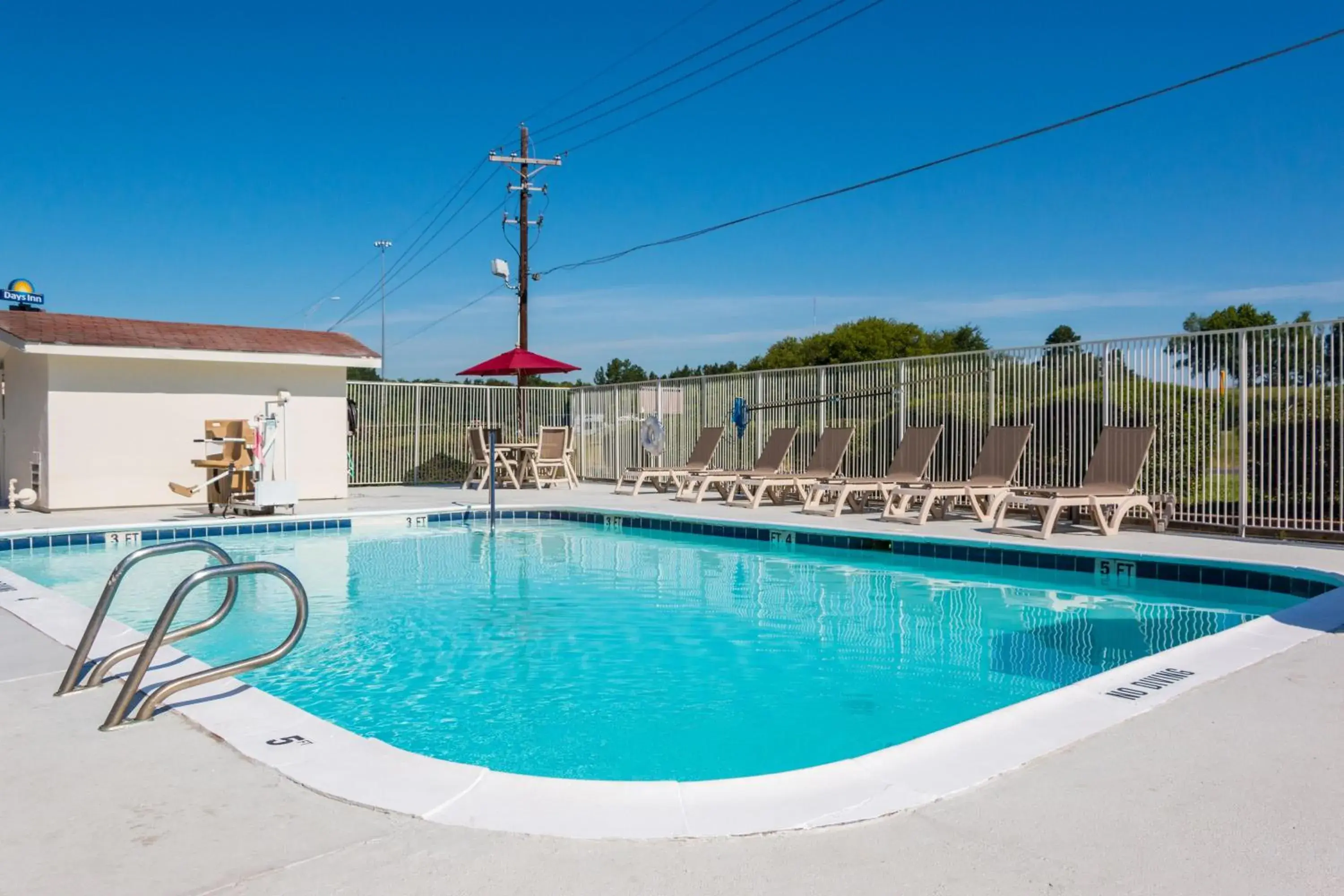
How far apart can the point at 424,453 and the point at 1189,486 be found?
1296 centimetres

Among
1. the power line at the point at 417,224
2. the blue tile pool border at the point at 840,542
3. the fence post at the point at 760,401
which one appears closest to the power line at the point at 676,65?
the power line at the point at 417,224

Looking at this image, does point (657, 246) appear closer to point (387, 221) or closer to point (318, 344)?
point (318, 344)

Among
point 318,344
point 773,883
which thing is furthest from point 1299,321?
point 318,344

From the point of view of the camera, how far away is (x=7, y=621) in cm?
495

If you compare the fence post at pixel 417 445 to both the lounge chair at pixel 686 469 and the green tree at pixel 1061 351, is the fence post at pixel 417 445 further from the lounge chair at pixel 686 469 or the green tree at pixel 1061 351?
the green tree at pixel 1061 351

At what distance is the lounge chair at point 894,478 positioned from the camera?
11.1m

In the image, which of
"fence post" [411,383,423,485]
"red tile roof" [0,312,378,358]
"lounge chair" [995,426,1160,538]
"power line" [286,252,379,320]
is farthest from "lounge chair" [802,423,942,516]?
"power line" [286,252,379,320]

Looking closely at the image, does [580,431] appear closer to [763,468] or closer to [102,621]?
[763,468]

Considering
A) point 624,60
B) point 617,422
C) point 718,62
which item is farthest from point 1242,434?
point 624,60

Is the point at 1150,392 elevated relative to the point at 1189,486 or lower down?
elevated

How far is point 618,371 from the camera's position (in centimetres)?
7200

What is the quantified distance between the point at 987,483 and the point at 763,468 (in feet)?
12.1

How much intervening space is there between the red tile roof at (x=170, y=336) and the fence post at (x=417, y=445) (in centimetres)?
268

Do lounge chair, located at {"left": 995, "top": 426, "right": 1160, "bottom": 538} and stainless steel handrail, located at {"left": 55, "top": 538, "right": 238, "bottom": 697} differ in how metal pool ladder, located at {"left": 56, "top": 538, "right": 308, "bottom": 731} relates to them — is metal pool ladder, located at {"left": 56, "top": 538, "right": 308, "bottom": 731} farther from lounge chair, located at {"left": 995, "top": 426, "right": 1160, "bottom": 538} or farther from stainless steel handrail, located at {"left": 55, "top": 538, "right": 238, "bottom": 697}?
lounge chair, located at {"left": 995, "top": 426, "right": 1160, "bottom": 538}
